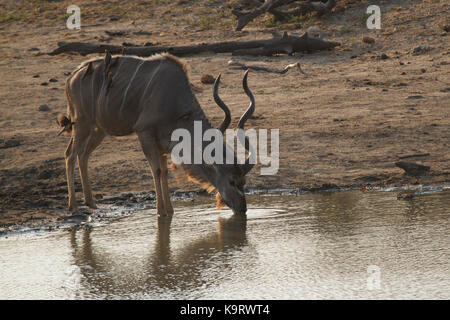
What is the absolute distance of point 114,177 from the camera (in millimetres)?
7754

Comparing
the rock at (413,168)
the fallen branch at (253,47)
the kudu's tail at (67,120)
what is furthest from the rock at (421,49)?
the kudu's tail at (67,120)

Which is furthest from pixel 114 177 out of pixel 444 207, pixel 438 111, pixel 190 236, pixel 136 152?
pixel 438 111

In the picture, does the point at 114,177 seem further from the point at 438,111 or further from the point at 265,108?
the point at 438,111

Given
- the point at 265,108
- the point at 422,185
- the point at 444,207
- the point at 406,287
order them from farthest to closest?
the point at 265,108 → the point at 422,185 → the point at 444,207 → the point at 406,287

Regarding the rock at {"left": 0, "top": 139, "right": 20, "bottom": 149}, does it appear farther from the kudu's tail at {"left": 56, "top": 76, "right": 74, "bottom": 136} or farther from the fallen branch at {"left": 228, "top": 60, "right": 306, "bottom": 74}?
the fallen branch at {"left": 228, "top": 60, "right": 306, "bottom": 74}

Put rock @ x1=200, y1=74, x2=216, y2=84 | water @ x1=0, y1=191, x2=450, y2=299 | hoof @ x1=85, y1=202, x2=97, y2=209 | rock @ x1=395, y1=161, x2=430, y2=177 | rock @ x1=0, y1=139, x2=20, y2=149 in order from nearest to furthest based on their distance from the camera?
water @ x1=0, y1=191, x2=450, y2=299
hoof @ x1=85, y1=202, x2=97, y2=209
rock @ x1=395, y1=161, x2=430, y2=177
rock @ x1=0, y1=139, x2=20, y2=149
rock @ x1=200, y1=74, x2=216, y2=84

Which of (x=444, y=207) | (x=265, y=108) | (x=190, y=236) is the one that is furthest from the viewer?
(x=265, y=108)

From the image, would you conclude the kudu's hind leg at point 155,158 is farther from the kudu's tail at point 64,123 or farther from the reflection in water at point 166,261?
the kudu's tail at point 64,123

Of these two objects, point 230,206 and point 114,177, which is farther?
point 114,177

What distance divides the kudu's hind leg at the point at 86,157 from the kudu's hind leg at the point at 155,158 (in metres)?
0.77

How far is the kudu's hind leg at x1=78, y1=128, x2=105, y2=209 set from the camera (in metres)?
6.91

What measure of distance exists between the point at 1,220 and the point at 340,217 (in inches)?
112

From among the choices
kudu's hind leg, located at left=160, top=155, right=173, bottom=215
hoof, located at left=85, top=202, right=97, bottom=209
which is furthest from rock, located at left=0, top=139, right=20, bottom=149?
kudu's hind leg, located at left=160, top=155, right=173, bottom=215

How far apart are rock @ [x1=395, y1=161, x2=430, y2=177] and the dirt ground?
0.26ft
